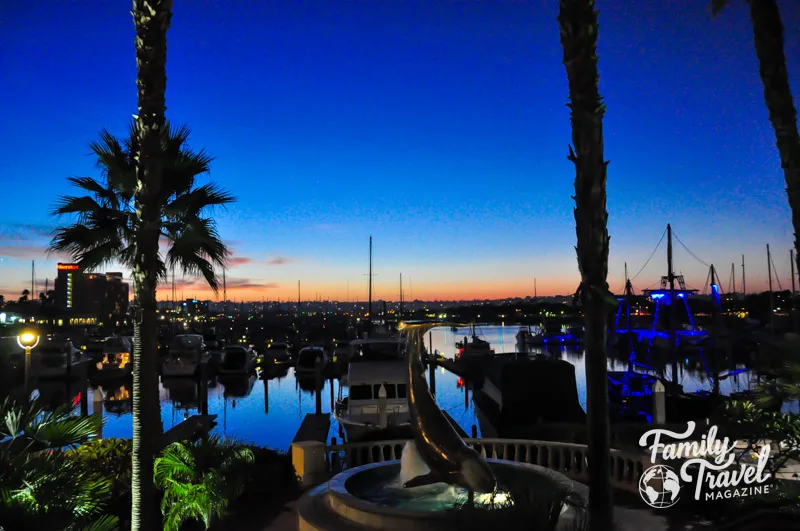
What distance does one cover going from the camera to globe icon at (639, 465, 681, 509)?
418 inches

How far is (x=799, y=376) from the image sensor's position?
266 inches

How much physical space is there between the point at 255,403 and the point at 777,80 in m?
48.4

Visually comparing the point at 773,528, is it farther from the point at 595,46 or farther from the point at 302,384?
the point at 302,384

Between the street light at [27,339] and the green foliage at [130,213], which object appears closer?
the green foliage at [130,213]

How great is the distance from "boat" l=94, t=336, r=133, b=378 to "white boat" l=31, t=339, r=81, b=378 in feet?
9.17

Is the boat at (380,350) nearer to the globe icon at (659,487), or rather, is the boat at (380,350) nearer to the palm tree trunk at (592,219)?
the globe icon at (659,487)

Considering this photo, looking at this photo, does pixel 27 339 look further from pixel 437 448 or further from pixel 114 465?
pixel 437 448

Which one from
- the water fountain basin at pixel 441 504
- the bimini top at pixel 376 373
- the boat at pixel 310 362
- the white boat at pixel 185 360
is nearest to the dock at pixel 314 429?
the bimini top at pixel 376 373

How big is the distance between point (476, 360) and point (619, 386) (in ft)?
73.5

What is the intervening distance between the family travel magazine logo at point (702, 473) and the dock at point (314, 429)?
18.3 metres

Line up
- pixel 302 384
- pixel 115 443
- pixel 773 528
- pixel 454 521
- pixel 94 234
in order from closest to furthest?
pixel 773 528, pixel 454 521, pixel 94 234, pixel 115 443, pixel 302 384

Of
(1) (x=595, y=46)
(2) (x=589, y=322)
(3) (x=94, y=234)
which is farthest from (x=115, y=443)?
(1) (x=595, y=46)

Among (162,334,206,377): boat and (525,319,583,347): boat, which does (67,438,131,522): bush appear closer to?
(162,334,206,377): boat

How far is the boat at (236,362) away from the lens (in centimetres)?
6456
